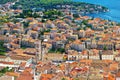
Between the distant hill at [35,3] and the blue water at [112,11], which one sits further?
the distant hill at [35,3]

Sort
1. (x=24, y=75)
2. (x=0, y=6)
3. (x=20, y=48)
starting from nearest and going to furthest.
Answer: (x=24, y=75) → (x=20, y=48) → (x=0, y=6)

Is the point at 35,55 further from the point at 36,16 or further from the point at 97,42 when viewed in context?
the point at 36,16

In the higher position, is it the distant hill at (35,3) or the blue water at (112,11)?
the distant hill at (35,3)

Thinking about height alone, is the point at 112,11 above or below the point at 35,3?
below

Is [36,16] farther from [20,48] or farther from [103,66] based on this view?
[103,66]

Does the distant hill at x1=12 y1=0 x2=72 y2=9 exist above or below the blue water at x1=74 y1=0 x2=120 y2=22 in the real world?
above

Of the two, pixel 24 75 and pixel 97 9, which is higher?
pixel 24 75

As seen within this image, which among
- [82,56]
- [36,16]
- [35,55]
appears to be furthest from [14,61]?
[36,16]

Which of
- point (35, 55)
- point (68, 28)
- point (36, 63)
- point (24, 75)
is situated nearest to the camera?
point (24, 75)

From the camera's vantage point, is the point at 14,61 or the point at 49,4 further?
the point at 49,4

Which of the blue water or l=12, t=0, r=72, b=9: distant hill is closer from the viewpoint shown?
the blue water
